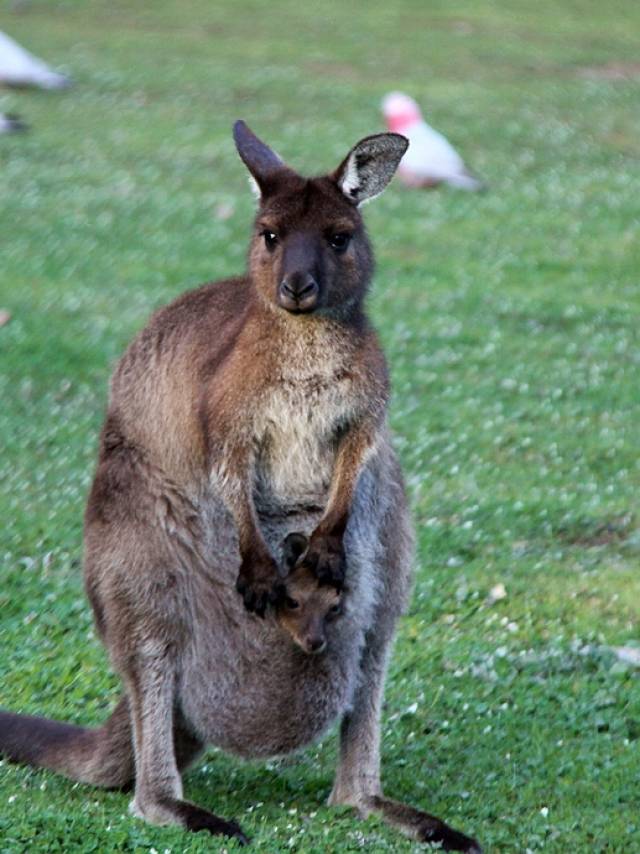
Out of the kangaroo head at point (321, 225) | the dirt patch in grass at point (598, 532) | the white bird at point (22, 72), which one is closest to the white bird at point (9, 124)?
the white bird at point (22, 72)

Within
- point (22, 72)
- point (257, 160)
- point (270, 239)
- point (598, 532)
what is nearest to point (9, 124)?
point (22, 72)

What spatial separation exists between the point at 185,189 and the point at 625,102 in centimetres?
602

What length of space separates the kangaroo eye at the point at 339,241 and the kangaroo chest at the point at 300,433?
0.32m

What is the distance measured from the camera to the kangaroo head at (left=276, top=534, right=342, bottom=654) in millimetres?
4227

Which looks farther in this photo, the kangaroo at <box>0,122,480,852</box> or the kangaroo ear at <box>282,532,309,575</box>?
the kangaroo ear at <box>282,532,309,575</box>

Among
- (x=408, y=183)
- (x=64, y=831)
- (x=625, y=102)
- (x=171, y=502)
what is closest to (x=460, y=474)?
(x=171, y=502)

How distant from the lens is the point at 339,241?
4309 mm

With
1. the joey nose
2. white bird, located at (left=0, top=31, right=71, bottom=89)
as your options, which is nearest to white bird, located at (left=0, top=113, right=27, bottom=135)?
A: white bird, located at (left=0, top=31, right=71, bottom=89)

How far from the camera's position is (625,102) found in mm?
17562

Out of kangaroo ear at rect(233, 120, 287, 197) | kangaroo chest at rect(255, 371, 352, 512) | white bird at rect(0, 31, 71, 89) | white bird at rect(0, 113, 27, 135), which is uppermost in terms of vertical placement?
kangaroo ear at rect(233, 120, 287, 197)

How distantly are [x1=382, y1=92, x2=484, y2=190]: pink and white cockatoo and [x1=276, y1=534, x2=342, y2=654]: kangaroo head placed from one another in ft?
31.5

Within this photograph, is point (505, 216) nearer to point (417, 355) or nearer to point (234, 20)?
point (417, 355)

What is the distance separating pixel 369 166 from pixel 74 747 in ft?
5.69

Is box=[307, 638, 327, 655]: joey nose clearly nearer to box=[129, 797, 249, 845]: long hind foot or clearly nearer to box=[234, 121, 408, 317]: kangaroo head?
box=[129, 797, 249, 845]: long hind foot
